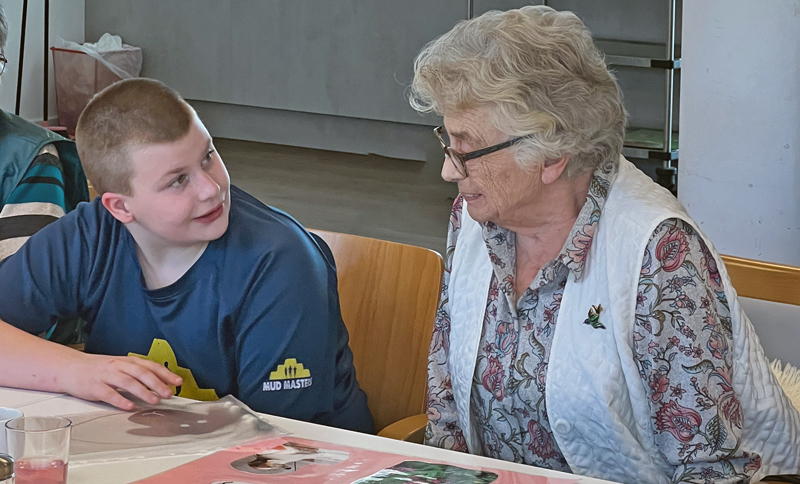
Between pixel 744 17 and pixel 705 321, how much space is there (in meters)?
1.32

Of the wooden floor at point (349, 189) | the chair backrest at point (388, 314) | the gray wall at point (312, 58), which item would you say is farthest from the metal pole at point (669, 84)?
the chair backrest at point (388, 314)

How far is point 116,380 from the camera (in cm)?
136

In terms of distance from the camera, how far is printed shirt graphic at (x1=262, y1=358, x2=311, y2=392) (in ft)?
4.93

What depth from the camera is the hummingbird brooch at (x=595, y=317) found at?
140cm

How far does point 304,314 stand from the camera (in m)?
1.54

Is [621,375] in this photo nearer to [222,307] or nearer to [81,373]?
[222,307]

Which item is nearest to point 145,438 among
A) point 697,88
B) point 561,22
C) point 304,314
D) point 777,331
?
point 304,314

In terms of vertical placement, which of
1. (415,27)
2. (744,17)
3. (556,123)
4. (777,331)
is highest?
(415,27)

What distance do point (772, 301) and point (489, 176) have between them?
532mm

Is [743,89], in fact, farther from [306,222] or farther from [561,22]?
[306,222]

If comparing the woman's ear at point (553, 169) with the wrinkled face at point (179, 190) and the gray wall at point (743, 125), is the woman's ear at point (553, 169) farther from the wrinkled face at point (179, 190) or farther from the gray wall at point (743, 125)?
the gray wall at point (743, 125)

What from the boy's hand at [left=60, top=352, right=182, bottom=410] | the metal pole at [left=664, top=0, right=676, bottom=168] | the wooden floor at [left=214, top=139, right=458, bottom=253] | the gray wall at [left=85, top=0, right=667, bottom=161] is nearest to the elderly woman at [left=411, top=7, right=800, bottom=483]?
the boy's hand at [left=60, top=352, right=182, bottom=410]

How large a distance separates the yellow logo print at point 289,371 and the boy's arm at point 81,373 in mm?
181


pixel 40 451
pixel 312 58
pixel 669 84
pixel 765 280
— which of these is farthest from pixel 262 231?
pixel 312 58
